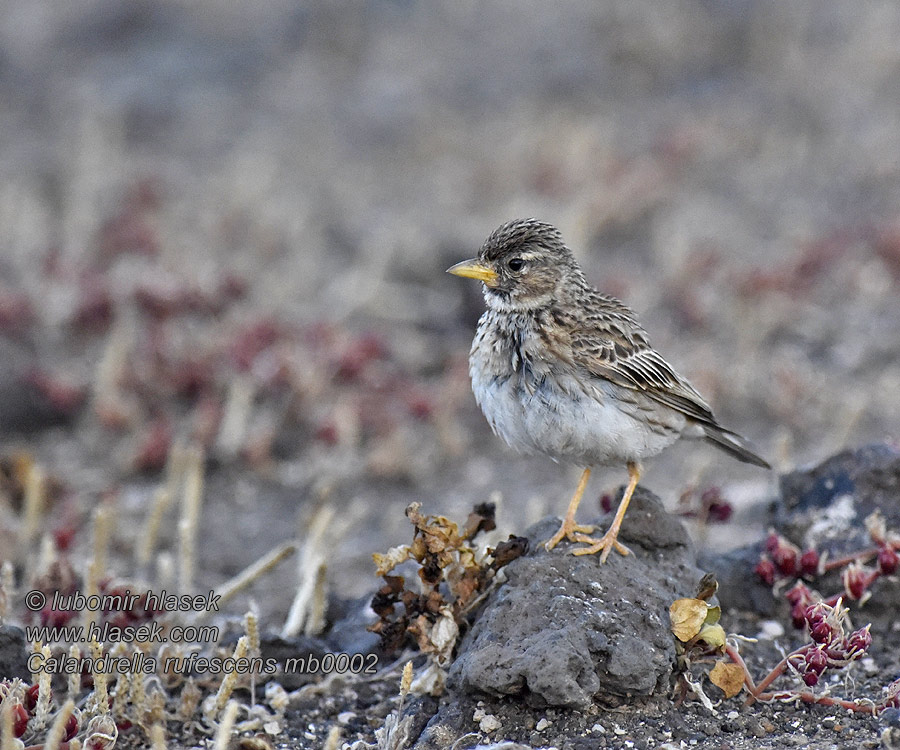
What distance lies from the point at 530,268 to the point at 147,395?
363 cm

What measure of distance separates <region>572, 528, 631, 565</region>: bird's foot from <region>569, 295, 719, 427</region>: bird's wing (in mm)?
764

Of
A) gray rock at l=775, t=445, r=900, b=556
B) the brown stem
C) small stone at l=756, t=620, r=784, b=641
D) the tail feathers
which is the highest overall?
the tail feathers

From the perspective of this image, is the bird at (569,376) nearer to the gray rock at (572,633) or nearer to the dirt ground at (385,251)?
the gray rock at (572,633)

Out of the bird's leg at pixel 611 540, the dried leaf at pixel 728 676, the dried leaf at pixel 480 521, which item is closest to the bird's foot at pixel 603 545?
the bird's leg at pixel 611 540

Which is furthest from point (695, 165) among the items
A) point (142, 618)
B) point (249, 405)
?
point (142, 618)

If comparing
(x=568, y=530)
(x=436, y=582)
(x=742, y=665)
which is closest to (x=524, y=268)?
(x=568, y=530)

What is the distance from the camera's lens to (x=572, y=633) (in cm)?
437

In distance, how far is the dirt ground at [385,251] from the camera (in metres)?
7.11

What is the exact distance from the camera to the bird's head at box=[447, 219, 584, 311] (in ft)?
18.5

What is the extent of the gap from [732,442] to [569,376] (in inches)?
46.8

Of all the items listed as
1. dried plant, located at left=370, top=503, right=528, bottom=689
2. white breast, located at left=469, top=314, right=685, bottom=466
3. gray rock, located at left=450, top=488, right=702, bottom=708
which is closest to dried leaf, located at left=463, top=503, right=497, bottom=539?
dried plant, located at left=370, top=503, right=528, bottom=689

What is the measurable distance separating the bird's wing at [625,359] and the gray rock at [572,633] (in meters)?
0.89

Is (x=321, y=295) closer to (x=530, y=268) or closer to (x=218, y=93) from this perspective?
(x=530, y=268)

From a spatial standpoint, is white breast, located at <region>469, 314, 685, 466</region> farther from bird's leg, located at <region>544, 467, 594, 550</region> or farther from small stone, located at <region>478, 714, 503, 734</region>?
small stone, located at <region>478, 714, 503, 734</region>
